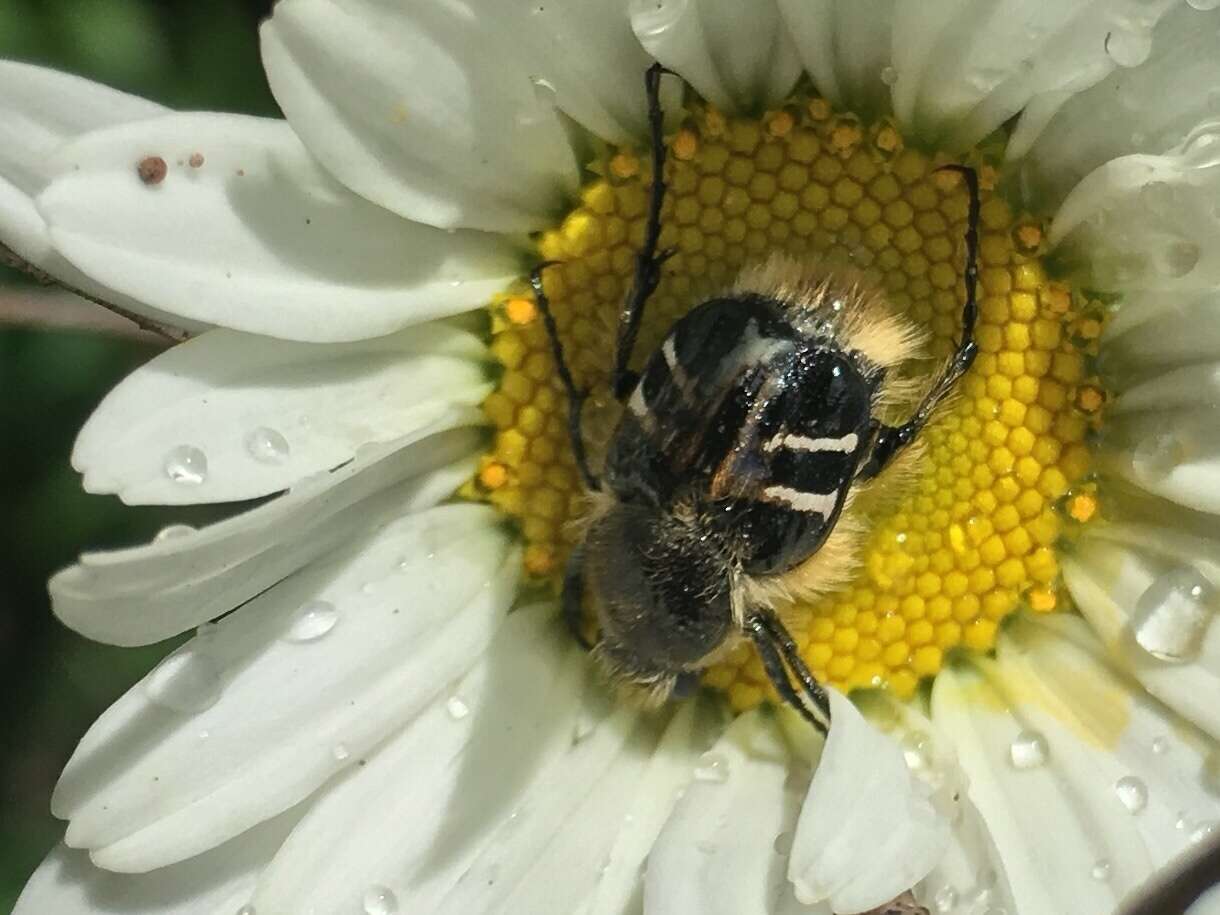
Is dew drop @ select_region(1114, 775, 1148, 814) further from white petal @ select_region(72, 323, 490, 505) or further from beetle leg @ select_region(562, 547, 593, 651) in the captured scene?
white petal @ select_region(72, 323, 490, 505)

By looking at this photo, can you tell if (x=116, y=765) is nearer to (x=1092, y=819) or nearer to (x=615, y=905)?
(x=615, y=905)

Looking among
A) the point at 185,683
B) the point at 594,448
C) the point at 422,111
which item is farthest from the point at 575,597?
the point at 422,111

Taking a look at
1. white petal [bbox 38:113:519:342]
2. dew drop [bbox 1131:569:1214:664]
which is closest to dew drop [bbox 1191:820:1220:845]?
dew drop [bbox 1131:569:1214:664]

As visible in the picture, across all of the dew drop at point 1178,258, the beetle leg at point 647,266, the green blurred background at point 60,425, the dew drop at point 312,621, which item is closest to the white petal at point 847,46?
the beetle leg at point 647,266

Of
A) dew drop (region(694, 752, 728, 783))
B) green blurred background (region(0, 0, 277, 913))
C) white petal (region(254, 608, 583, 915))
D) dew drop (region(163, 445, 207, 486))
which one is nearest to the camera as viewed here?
dew drop (region(163, 445, 207, 486))

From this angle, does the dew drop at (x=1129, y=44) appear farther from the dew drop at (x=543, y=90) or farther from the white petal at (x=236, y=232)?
the white petal at (x=236, y=232)

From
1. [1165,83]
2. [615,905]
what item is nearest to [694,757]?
[615,905]

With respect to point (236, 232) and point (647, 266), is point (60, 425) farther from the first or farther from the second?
point (647, 266)
